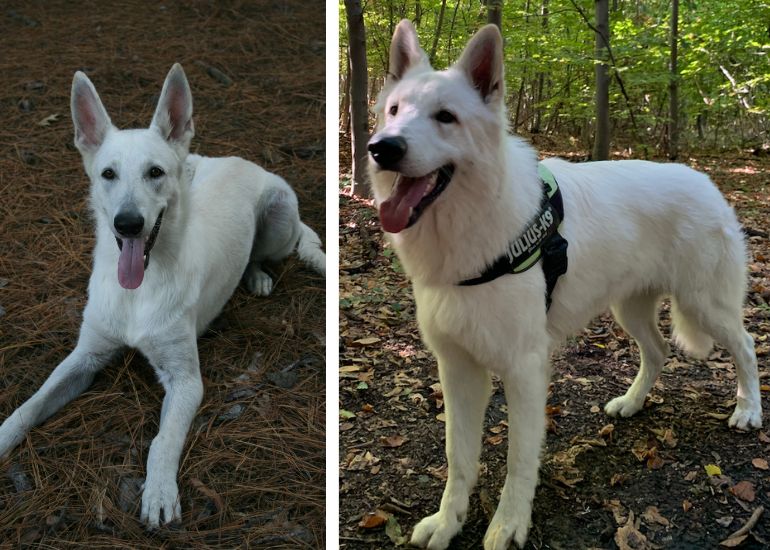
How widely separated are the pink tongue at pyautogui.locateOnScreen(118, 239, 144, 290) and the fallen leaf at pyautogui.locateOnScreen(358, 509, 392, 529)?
1302 millimetres

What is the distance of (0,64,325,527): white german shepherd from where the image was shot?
242 cm

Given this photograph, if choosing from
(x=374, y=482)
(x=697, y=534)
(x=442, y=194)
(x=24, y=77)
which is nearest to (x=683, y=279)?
(x=697, y=534)

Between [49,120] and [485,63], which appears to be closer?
[485,63]

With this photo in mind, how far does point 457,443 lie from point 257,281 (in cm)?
163

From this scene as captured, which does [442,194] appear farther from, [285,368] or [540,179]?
[285,368]

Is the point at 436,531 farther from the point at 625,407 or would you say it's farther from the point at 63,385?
the point at 63,385

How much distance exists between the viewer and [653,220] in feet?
8.30

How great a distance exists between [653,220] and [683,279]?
38 centimetres

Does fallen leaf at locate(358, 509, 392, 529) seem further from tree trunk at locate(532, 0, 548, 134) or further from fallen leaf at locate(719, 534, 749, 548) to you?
tree trunk at locate(532, 0, 548, 134)

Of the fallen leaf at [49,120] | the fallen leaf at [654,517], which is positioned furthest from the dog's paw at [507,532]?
the fallen leaf at [49,120]

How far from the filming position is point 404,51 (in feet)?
6.80

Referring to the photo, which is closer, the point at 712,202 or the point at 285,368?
the point at 712,202

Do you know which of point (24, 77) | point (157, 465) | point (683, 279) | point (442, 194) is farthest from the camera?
point (24, 77)

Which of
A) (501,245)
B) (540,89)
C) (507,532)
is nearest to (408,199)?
(501,245)
